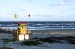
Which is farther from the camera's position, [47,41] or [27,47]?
[47,41]

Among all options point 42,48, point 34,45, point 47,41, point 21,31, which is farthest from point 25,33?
point 42,48

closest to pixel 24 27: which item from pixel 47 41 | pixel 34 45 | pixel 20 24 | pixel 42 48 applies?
pixel 20 24

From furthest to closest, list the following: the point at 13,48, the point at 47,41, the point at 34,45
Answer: the point at 47,41 → the point at 34,45 → the point at 13,48

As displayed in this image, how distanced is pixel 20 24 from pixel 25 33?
4.64ft

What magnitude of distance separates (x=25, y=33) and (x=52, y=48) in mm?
9011

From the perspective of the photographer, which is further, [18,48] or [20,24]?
[20,24]

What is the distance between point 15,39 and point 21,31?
49.1 inches

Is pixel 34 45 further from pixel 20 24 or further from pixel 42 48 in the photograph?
pixel 20 24

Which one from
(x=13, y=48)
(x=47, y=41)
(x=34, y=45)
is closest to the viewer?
(x=13, y=48)

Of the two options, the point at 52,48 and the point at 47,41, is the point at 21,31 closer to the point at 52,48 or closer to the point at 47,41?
the point at 47,41

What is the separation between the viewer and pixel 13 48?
89.5 feet

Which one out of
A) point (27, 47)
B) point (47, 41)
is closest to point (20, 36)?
point (47, 41)

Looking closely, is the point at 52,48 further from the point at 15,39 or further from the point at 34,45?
the point at 15,39

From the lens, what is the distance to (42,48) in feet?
91.9
